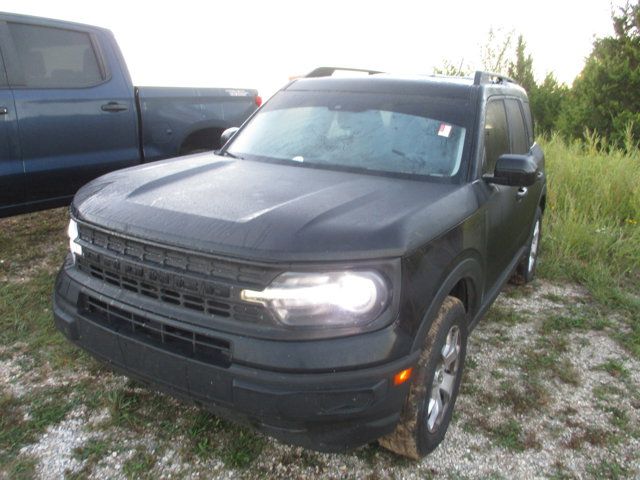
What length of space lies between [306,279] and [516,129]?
2.65 metres

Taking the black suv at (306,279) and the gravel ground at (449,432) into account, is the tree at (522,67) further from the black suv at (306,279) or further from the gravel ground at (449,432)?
the black suv at (306,279)

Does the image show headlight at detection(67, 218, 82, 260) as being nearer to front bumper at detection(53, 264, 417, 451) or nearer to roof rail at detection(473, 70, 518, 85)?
front bumper at detection(53, 264, 417, 451)

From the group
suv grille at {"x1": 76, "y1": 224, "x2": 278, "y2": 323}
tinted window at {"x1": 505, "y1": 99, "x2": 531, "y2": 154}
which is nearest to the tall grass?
tinted window at {"x1": 505, "y1": 99, "x2": 531, "y2": 154}

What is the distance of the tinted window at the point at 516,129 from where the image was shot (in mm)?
3895

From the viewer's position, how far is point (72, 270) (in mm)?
2625

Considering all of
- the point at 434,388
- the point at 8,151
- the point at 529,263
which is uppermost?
the point at 8,151

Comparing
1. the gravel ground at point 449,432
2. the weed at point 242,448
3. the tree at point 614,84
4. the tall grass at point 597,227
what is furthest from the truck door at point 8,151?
the tree at point 614,84

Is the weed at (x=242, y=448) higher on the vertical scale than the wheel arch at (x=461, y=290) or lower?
lower

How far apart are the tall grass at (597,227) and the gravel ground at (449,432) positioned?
0.95m

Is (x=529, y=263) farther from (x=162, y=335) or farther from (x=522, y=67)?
(x=522, y=67)

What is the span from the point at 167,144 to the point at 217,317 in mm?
3650

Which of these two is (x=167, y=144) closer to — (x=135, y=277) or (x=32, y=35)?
(x=32, y=35)

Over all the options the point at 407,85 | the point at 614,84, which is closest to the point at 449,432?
the point at 407,85

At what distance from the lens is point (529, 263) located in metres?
4.73
